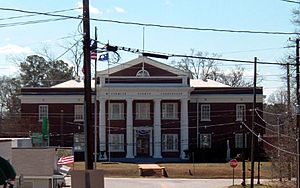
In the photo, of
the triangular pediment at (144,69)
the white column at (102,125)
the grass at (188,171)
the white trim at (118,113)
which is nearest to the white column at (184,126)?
the triangular pediment at (144,69)

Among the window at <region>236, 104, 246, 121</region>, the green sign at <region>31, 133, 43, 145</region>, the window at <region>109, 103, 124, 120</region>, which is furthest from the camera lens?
the window at <region>236, 104, 246, 121</region>

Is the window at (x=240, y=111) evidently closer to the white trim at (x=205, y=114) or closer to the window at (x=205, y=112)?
the white trim at (x=205, y=114)

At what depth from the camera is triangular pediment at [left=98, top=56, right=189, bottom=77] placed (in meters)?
85.9

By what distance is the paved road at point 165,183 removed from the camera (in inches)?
2280

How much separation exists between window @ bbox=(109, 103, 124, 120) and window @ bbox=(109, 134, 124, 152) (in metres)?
2.28

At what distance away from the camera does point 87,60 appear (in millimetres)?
22250

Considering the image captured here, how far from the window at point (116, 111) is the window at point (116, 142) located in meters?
2.28

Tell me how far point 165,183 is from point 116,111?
2633 centimetres

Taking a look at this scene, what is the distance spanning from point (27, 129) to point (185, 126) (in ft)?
65.7

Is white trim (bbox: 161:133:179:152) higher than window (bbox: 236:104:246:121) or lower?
lower

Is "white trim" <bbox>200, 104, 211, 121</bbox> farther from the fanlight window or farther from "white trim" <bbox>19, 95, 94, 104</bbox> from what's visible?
"white trim" <bbox>19, 95, 94, 104</bbox>

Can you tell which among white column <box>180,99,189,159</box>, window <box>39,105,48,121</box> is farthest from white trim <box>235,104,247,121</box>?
window <box>39,105,48,121</box>

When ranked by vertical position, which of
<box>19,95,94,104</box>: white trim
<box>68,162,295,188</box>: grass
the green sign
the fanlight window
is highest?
the fanlight window

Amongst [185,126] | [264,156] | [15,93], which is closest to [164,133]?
[185,126]
